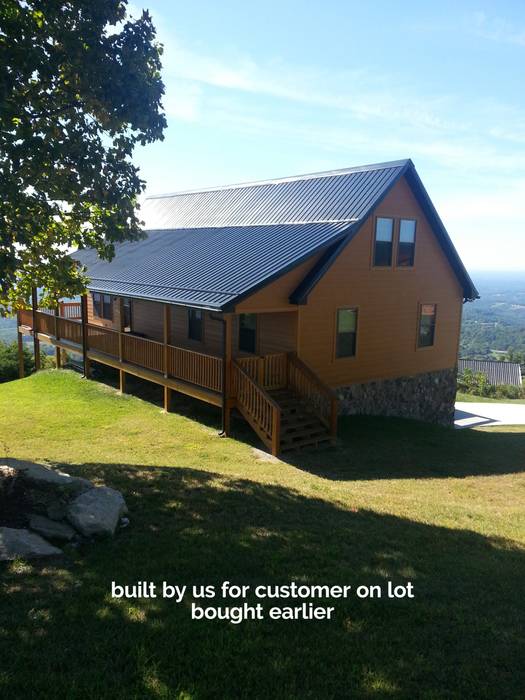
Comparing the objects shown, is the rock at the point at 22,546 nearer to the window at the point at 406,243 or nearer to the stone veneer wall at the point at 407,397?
the stone veneer wall at the point at 407,397

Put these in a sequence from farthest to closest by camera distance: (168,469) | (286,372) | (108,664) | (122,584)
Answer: (286,372)
(168,469)
(122,584)
(108,664)

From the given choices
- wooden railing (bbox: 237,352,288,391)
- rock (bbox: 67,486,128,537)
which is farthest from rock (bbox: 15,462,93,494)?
wooden railing (bbox: 237,352,288,391)

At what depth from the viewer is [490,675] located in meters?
4.32

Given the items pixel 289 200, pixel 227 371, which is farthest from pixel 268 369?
pixel 289 200

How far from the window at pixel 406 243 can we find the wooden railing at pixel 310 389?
6.11 meters

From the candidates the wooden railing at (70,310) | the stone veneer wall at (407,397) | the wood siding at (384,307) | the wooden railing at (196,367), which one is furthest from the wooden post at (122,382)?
the stone veneer wall at (407,397)

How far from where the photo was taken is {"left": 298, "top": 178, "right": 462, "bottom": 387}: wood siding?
54.8ft

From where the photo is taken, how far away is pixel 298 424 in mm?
14672

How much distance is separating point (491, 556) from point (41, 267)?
1037 cm

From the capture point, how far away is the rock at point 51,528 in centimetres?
632

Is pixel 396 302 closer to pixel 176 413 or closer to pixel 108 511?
pixel 176 413

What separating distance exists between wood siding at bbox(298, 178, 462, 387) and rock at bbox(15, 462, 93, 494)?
9.47 metres

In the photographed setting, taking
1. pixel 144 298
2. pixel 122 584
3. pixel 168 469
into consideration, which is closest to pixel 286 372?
pixel 144 298

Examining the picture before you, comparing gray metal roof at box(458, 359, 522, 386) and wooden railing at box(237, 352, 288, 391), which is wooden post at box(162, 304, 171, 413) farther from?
gray metal roof at box(458, 359, 522, 386)
